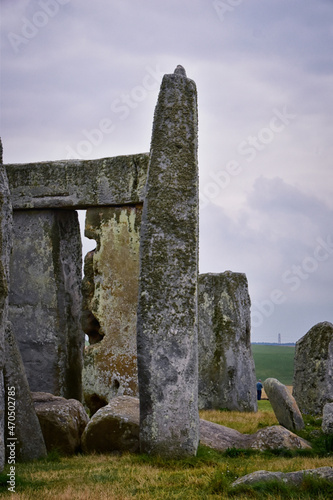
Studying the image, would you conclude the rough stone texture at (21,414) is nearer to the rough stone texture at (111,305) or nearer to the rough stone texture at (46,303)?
the rough stone texture at (111,305)

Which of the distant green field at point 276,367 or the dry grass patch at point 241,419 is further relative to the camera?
the distant green field at point 276,367

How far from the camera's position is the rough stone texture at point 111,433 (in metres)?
8.04

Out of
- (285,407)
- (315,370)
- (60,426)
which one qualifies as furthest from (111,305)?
(315,370)

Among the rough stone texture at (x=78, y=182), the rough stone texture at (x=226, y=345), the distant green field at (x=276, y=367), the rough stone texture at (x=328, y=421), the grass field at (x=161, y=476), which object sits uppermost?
the rough stone texture at (x=78, y=182)

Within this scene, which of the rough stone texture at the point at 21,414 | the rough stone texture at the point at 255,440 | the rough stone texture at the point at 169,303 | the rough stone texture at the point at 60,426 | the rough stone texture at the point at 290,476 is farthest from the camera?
the rough stone texture at the point at 255,440

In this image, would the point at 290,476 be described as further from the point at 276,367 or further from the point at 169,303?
the point at 276,367

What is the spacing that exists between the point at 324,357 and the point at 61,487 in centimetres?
831

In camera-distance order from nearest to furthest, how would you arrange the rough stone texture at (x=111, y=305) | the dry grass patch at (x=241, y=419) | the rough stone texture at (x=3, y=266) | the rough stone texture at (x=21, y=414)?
the rough stone texture at (x=3, y=266) → the rough stone texture at (x=21, y=414) → the dry grass patch at (x=241, y=419) → the rough stone texture at (x=111, y=305)

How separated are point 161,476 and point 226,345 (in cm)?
832

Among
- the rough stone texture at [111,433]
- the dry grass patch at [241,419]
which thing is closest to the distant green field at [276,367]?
the dry grass patch at [241,419]

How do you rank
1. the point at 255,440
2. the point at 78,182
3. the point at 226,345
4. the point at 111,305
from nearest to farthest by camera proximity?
the point at 255,440, the point at 111,305, the point at 78,182, the point at 226,345

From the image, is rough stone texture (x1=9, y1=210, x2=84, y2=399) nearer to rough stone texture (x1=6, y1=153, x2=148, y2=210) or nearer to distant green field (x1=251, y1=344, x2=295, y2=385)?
rough stone texture (x1=6, y1=153, x2=148, y2=210)

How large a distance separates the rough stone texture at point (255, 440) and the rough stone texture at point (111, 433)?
0.89 metres

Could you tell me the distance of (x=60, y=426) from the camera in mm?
8312
